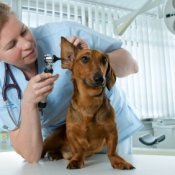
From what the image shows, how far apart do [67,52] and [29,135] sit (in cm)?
26

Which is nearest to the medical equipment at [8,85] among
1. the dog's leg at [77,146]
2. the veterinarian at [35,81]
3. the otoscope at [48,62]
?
the veterinarian at [35,81]

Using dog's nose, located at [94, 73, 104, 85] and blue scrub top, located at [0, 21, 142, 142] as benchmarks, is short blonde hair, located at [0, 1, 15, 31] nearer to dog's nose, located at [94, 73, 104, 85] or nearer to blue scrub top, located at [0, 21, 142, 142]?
Result: blue scrub top, located at [0, 21, 142, 142]

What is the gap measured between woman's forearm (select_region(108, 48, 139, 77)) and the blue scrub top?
42 mm

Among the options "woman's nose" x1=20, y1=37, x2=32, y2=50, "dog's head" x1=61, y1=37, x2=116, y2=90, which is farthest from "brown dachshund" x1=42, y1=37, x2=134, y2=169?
"woman's nose" x1=20, y1=37, x2=32, y2=50

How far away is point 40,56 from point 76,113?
27cm

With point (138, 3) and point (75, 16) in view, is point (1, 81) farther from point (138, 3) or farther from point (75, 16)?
point (138, 3)

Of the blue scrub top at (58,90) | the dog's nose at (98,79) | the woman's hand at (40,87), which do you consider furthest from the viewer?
the blue scrub top at (58,90)

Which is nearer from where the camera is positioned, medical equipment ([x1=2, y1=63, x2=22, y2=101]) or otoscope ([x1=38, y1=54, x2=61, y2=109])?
otoscope ([x1=38, y1=54, x2=61, y2=109])

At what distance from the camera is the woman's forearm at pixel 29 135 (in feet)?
2.55

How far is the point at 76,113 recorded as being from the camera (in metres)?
0.69

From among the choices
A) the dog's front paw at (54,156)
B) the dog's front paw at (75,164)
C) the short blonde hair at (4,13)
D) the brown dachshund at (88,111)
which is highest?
the short blonde hair at (4,13)

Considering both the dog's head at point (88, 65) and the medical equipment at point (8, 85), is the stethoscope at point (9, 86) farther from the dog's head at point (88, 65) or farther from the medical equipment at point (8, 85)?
the dog's head at point (88, 65)

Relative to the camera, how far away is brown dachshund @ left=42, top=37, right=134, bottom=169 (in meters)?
0.65

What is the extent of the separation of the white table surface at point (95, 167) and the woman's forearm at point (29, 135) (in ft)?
0.10
